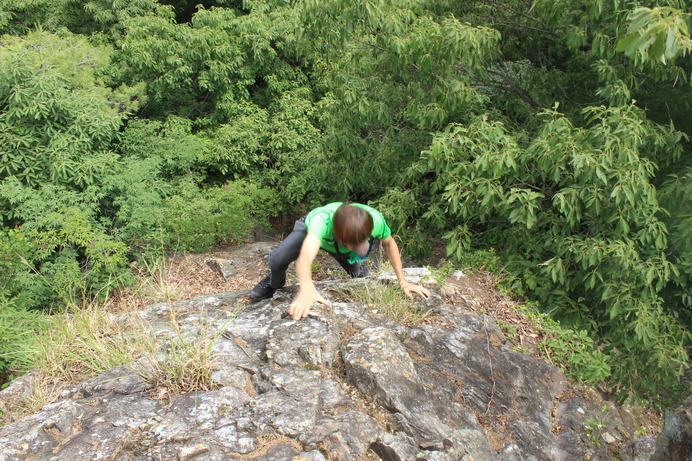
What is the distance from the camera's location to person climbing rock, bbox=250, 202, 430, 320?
2779mm

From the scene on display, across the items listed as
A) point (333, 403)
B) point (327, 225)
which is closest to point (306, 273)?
point (327, 225)

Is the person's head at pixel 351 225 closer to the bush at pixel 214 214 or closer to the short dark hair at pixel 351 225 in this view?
the short dark hair at pixel 351 225

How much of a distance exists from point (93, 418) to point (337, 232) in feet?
5.32

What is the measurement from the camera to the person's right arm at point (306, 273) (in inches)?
112

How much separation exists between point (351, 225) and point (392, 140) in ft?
13.1

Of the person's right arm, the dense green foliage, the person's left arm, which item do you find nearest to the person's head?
the person's right arm

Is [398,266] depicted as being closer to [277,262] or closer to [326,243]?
[326,243]

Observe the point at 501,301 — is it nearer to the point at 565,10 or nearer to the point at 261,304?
the point at 261,304

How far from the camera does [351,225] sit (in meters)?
2.74

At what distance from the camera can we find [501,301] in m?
4.33

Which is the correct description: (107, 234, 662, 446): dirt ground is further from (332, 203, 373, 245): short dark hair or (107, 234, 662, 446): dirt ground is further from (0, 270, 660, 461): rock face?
(332, 203, 373, 245): short dark hair

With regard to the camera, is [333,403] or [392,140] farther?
[392,140]

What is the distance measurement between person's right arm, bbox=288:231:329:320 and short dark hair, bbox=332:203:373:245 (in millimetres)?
171

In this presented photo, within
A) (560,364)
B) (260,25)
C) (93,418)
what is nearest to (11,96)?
(260,25)
